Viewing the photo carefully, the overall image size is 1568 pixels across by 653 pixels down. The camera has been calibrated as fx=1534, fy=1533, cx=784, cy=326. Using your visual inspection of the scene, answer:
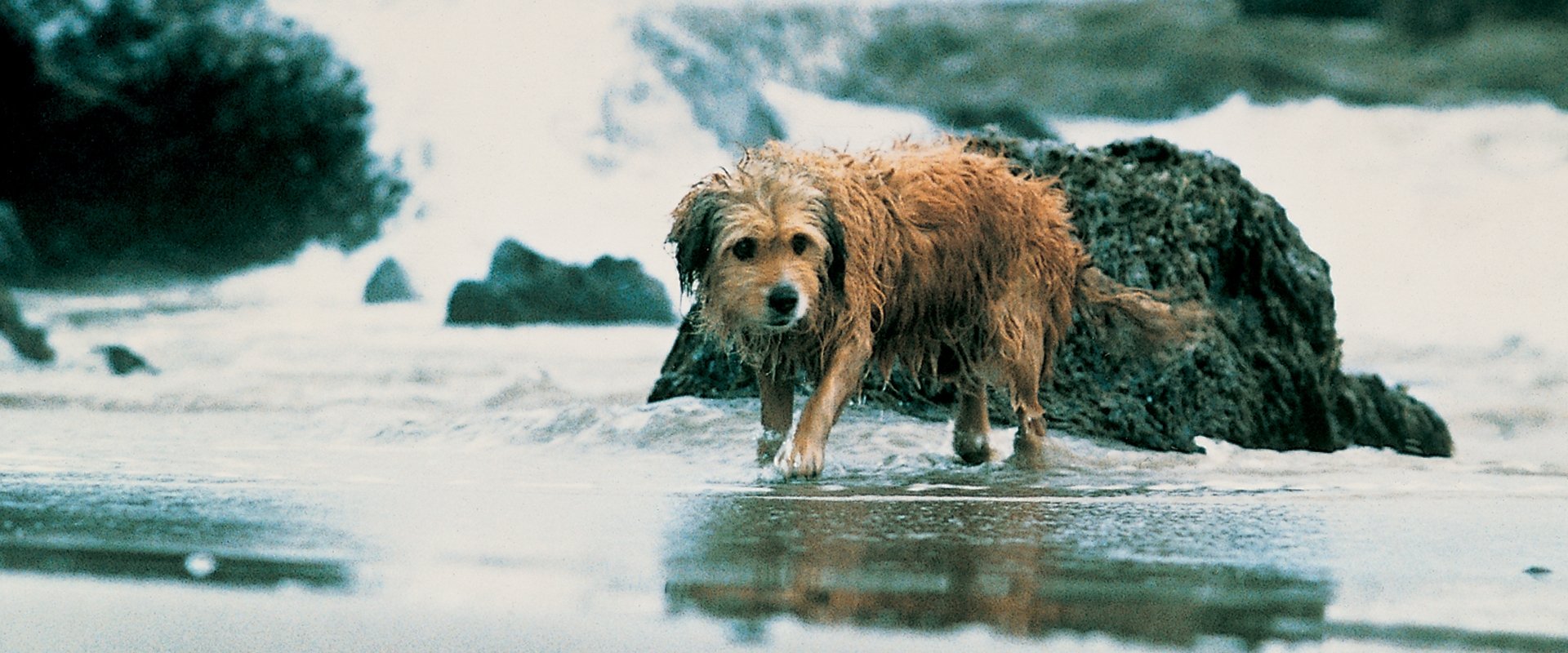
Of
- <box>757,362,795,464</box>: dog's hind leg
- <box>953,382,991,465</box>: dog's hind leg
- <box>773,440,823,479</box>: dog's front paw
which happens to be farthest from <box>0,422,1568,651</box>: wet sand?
<box>953,382,991,465</box>: dog's hind leg

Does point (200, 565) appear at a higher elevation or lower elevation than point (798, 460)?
lower

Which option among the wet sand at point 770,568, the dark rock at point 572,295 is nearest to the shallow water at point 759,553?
the wet sand at point 770,568

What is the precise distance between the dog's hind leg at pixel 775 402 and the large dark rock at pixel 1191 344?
4.14 ft

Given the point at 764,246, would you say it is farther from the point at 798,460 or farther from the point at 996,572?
the point at 996,572

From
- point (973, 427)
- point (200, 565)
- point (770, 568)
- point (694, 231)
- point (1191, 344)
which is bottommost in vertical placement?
point (200, 565)

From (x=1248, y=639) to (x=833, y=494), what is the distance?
8.18 feet

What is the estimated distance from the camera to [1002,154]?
23.9 feet

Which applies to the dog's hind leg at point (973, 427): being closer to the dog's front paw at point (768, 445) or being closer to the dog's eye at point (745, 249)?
the dog's front paw at point (768, 445)

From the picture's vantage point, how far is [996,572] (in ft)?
10.1

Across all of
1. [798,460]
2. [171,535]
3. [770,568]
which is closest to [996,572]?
[770,568]

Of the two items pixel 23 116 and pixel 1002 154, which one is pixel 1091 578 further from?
pixel 23 116

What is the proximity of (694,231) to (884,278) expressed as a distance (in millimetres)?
811

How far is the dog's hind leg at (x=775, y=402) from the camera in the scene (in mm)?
6113

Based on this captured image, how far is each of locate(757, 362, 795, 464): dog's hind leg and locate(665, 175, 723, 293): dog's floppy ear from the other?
18.4 inches
